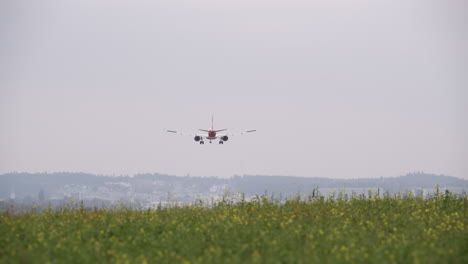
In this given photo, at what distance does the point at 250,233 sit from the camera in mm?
18375

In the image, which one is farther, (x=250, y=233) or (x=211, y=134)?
(x=211, y=134)

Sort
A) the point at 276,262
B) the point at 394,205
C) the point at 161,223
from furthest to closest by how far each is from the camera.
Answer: the point at 394,205 < the point at 161,223 < the point at 276,262

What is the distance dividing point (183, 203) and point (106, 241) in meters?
7.32

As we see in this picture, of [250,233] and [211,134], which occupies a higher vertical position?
[211,134]

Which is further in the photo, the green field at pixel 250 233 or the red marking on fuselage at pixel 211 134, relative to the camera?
the red marking on fuselage at pixel 211 134

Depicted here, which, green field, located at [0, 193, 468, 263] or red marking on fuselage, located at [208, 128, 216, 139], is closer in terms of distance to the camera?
green field, located at [0, 193, 468, 263]

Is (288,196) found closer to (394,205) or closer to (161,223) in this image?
(394,205)

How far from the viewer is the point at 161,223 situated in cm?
2016

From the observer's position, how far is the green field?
15875 millimetres

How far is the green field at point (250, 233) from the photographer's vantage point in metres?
15.9

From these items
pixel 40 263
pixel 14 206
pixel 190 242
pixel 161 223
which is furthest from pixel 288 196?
pixel 40 263

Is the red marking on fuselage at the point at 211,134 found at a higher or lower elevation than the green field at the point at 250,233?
higher

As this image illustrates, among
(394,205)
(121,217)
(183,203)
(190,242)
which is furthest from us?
(183,203)

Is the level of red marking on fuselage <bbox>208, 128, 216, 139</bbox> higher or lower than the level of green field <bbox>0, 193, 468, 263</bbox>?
higher
